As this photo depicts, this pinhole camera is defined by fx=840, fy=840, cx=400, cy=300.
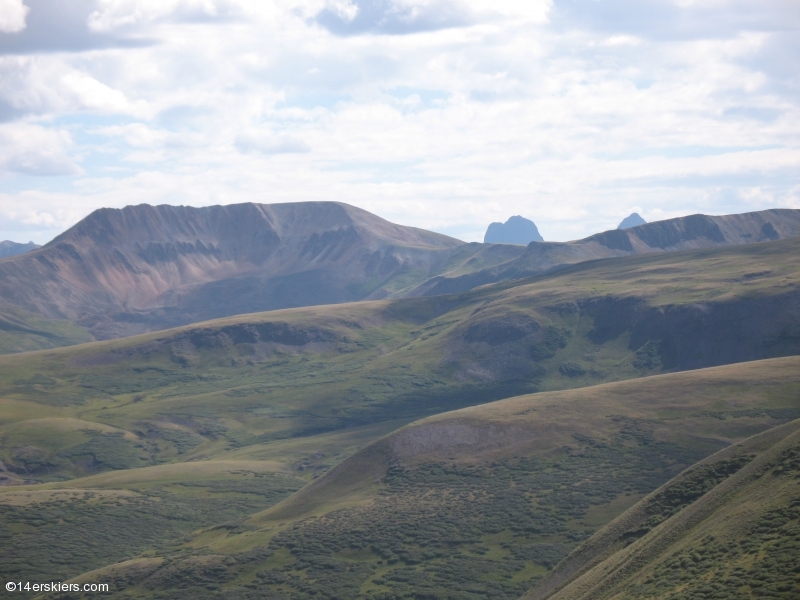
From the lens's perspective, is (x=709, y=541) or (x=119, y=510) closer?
(x=709, y=541)

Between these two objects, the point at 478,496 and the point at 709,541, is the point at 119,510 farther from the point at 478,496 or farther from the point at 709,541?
the point at 709,541

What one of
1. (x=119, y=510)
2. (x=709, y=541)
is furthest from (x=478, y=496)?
(x=119, y=510)

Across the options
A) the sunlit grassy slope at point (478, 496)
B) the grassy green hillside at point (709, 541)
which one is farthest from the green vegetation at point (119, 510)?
the grassy green hillside at point (709, 541)

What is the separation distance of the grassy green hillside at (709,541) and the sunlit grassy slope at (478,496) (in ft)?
64.5

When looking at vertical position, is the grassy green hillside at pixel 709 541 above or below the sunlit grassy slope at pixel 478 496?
above

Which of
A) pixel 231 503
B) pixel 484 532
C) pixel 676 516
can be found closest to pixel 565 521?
pixel 484 532

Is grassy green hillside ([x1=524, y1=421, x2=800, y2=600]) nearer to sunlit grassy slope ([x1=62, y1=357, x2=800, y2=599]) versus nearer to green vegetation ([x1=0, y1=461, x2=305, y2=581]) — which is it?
sunlit grassy slope ([x1=62, y1=357, x2=800, y2=599])

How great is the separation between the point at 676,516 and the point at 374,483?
222 ft

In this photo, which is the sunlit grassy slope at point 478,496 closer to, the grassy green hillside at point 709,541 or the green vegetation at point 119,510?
the green vegetation at point 119,510

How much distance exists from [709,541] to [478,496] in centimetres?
6148

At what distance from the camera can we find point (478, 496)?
119 m

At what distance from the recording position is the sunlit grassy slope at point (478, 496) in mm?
100250

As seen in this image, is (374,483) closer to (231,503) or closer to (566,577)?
(231,503)

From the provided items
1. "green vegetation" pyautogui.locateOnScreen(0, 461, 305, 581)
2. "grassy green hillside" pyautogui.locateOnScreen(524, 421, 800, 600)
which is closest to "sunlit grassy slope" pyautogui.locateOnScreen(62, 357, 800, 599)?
"green vegetation" pyautogui.locateOnScreen(0, 461, 305, 581)
